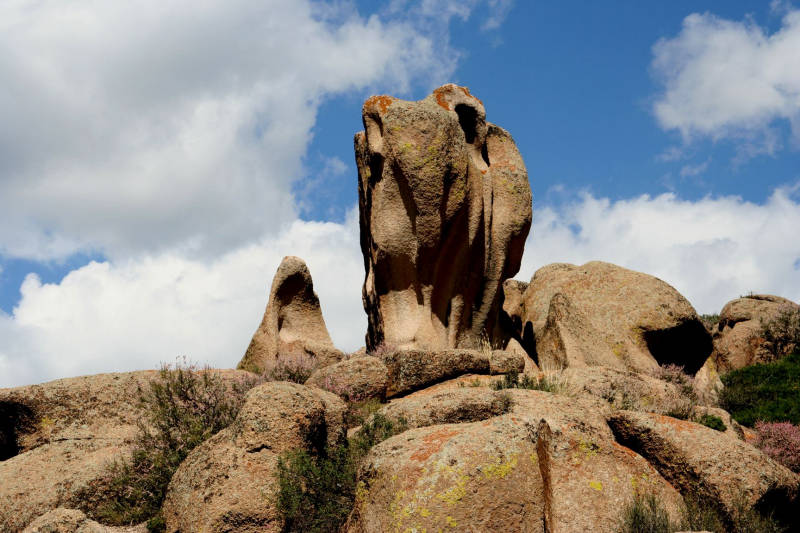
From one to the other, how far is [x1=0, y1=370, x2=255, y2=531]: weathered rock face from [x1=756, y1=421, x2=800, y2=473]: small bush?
8689mm

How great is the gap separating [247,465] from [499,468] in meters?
2.51

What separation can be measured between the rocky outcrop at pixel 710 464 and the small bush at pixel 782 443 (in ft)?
10.3

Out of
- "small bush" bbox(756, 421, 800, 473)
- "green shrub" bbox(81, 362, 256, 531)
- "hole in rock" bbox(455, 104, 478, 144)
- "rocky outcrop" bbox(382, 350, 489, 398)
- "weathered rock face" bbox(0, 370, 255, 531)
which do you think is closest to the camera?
"green shrub" bbox(81, 362, 256, 531)

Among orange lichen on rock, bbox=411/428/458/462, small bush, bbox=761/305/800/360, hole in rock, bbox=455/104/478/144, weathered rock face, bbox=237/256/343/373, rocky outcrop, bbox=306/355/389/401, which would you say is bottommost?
orange lichen on rock, bbox=411/428/458/462

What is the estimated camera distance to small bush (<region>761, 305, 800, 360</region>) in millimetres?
20188

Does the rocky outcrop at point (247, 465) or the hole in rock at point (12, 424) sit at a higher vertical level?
the hole in rock at point (12, 424)

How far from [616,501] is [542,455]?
0.77 metres

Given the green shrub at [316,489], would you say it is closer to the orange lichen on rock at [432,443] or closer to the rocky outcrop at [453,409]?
the rocky outcrop at [453,409]

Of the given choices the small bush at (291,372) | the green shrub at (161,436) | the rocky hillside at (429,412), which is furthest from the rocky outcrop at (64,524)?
the small bush at (291,372)

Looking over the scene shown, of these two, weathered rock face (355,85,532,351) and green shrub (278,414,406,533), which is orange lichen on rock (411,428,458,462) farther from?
weathered rock face (355,85,532,351)

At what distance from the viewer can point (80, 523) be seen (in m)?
7.56

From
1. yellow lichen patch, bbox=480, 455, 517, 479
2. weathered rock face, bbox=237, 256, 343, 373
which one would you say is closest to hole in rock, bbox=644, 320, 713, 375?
weathered rock face, bbox=237, 256, 343, 373

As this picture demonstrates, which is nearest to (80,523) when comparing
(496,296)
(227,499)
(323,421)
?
(227,499)

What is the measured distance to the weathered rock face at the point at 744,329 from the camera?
20.6 m
